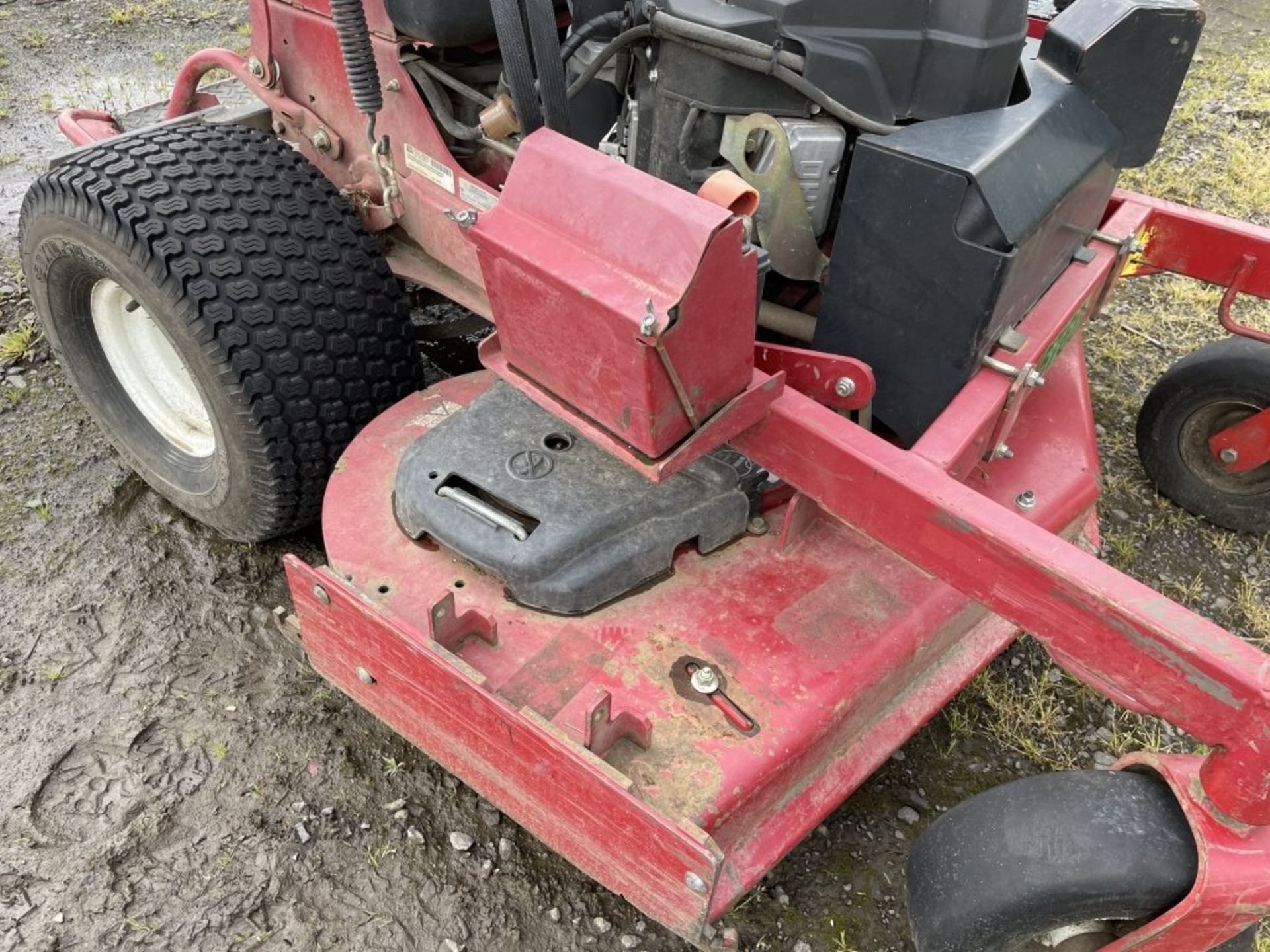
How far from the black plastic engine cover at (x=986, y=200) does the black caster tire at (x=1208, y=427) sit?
639 mm

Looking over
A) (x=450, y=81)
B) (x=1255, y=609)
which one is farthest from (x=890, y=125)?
(x=1255, y=609)

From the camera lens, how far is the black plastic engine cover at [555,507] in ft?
5.60

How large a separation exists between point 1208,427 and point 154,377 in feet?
8.02

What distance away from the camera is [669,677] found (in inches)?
65.2

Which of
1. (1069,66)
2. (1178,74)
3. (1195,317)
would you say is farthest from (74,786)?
(1195,317)

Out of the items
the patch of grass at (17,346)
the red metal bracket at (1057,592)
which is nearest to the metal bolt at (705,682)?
the red metal bracket at (1057,592)

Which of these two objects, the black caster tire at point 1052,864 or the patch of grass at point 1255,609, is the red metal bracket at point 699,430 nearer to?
the black caster tire at point 1052,864

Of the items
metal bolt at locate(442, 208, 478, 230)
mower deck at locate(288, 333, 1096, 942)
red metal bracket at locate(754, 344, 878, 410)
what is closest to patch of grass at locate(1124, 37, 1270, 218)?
mower deck at locate(288, 333, 1096, 942)

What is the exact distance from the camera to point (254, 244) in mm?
1961

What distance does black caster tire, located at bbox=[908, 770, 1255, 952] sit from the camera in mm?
1321

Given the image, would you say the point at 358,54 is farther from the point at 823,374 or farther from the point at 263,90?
the point at 823,374

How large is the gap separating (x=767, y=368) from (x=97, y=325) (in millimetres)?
→ 1568

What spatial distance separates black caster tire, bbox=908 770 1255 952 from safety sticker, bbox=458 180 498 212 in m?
1.26

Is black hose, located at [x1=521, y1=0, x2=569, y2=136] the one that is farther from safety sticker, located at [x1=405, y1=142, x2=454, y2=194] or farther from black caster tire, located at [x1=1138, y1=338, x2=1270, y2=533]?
black caster tire, located at [x1=1138, y1=338, x2=1270, y2=533]
